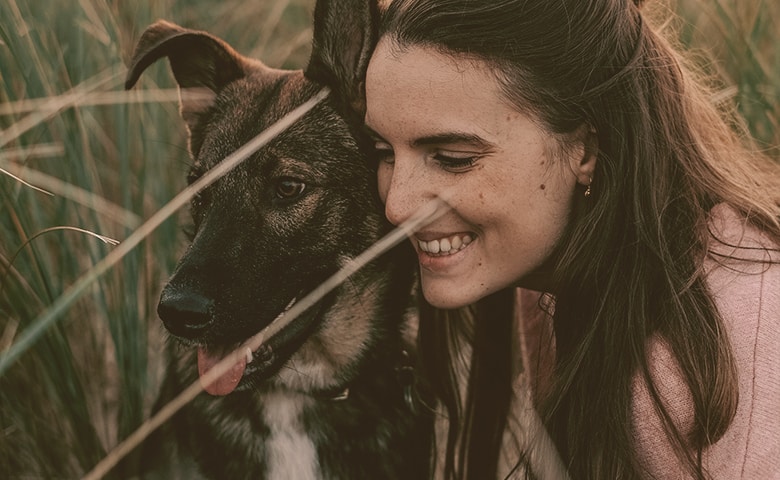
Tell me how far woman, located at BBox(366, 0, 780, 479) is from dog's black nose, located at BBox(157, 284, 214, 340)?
63 centimetres

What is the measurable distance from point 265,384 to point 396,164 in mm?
975

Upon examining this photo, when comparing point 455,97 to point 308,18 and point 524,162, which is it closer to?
point 524,162

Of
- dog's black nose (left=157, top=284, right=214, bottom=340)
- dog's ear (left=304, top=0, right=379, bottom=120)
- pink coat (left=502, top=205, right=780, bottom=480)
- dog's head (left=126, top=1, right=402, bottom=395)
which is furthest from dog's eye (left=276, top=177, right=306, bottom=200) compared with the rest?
pink coat (left=502, top=205, right=780, bottom=480)

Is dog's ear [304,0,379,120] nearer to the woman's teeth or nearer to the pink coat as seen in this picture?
the woman's teeth

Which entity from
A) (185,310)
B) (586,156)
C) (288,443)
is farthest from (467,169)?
(288,443)

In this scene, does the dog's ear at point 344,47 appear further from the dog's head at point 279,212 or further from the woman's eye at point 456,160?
the woman's eye at point 456,160

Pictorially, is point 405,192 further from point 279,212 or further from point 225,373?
point 225,373

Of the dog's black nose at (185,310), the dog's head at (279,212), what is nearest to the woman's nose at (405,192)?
the dog's head at (279,212)

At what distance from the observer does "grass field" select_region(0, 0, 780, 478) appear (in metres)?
2.73

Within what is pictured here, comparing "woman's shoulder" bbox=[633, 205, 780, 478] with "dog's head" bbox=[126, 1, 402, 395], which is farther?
"dog's head" bbox=[126, 1, 402, 395]

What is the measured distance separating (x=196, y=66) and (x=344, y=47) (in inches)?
27.1

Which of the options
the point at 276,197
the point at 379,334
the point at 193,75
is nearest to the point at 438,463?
the point at 379,334

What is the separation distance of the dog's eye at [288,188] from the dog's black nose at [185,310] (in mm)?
480

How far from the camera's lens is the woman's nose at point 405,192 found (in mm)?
2436
